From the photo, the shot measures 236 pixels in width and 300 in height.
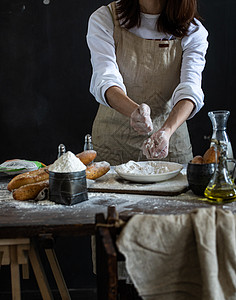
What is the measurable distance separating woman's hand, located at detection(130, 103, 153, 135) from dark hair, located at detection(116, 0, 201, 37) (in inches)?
26.3

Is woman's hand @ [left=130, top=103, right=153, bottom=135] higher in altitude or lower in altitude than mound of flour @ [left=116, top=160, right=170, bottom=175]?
higher

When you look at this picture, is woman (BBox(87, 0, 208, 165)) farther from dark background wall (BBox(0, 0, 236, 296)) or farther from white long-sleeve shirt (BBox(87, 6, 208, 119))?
dark background wall (BBox(0, 0, 236, 296))

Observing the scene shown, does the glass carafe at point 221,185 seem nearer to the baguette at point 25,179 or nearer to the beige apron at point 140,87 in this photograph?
the baguette at point 25,179

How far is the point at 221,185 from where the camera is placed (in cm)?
134

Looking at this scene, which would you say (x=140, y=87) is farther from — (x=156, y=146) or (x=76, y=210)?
(x=76, y=210)

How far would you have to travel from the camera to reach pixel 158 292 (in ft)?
2.92

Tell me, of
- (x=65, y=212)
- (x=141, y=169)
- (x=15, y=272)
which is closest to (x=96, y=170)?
(x=141, y=169)

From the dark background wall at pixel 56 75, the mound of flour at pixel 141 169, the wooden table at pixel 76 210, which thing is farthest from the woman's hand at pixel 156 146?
the dark background wall at pixel 56 75

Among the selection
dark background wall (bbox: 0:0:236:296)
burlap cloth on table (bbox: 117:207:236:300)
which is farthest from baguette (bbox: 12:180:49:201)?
dark background wall (bbox: 0:0:236:296)

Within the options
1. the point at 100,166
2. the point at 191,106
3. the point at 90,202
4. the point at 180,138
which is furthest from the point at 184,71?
the point at 90,202

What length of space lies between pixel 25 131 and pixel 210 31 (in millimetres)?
1615

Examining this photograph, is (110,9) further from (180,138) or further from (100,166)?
(100,166)

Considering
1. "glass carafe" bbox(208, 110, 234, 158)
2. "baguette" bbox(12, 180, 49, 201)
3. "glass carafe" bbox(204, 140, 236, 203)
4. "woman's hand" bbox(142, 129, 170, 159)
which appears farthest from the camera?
"woman's hand" bbox(142, 129, 170, 159)

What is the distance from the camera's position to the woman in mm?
2200
